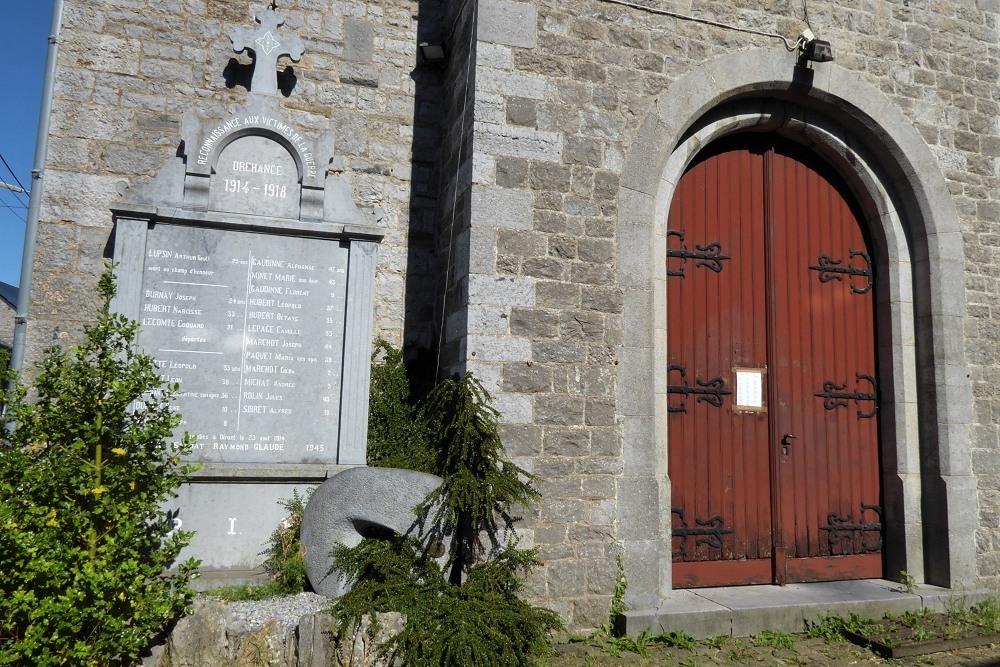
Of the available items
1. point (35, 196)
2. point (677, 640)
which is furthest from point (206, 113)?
point (677, 640)

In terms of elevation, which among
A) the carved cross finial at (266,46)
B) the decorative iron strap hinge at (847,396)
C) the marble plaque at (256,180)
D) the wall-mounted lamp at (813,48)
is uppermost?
the wall-mounted lamp at (813,48)

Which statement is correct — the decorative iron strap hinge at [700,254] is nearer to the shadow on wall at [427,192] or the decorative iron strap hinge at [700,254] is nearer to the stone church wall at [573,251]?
the stone church wall at [573,251]

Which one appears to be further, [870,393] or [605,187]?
[870,393]

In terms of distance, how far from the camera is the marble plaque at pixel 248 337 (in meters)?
4.51

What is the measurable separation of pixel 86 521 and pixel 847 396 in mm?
5186

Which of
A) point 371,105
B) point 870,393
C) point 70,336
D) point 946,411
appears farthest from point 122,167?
point 946,411

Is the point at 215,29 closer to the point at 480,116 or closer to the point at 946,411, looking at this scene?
the point at 480,116

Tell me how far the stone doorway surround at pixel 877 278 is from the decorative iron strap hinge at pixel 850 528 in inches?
3.5

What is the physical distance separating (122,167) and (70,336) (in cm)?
122

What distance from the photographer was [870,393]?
570 centimetres

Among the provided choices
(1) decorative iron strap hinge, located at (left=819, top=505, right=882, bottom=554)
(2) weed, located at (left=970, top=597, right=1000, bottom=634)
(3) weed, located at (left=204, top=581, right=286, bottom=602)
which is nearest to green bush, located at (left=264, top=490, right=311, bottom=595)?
(3) weed, located at (left=204, top=581, right=286, bottom=602)

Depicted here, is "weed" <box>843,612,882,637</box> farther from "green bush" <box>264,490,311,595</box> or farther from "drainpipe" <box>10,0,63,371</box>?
"drainpipe" <box>10,0,63,371</box>

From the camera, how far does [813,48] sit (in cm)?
526

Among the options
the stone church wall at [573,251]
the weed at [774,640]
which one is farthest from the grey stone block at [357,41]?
the weed at [774,640]
